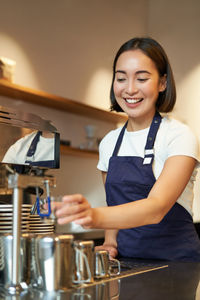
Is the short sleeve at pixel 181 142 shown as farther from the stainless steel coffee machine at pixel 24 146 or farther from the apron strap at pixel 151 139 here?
the stainless steel coffee machine at pixel 24 146

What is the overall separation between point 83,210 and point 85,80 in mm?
3149

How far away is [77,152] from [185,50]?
1.79 metres

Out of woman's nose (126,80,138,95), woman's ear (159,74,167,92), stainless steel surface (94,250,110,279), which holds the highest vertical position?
woman's ear (159,74,167,92)

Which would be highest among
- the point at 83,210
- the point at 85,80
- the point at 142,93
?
the point at 85,80

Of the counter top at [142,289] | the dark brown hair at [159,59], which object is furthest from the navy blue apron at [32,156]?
the counter top at [142,289]

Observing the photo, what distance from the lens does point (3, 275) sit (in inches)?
40.1

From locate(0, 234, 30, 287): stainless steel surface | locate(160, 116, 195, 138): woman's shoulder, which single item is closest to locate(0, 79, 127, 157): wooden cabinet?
locate(160, 116, 195, 138): woman's shoulder

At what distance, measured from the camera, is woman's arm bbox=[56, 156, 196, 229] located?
988 millimetres

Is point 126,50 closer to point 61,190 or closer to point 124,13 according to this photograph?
point 61,190

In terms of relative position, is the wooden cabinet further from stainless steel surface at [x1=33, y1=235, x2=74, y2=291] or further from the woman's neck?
stainless steel surface at [x1=33, y1=235, x2=74, y2=291]

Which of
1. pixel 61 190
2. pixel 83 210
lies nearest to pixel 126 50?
pixel 83 210

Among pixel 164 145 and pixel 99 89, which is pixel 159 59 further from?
pixel 99 89

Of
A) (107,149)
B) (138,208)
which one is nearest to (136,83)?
(107,149)

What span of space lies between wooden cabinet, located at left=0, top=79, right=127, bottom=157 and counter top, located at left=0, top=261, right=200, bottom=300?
2.16m
